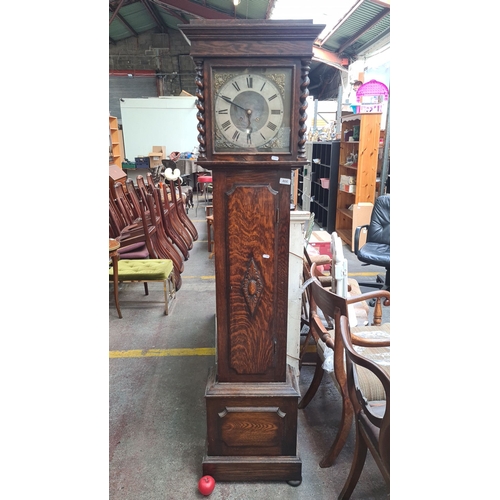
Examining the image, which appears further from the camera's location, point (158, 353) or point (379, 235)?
point (379, 235)

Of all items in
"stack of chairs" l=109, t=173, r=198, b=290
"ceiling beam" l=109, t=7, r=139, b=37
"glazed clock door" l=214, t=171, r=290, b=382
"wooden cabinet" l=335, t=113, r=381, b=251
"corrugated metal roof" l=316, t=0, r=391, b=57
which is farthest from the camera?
"ceiling beam" l=109, t=7, r=139, b=37

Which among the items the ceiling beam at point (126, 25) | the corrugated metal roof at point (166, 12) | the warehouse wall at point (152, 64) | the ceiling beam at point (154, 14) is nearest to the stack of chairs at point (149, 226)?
the corrugated metal roof at point (166, 12)

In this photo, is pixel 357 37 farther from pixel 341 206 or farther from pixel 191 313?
pixel 191 313

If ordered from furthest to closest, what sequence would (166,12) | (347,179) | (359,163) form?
(166,12), (347,179), (359,163)

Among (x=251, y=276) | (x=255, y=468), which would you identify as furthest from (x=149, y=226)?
(x=255, y=468)

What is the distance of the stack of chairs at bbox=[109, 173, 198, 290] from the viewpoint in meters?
3.62

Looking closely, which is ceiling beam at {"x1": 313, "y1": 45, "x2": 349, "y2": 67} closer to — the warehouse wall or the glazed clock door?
the warehouse wall

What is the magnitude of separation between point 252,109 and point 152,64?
12.4 meters

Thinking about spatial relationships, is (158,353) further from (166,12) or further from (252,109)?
(166,12)

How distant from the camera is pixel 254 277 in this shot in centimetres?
151

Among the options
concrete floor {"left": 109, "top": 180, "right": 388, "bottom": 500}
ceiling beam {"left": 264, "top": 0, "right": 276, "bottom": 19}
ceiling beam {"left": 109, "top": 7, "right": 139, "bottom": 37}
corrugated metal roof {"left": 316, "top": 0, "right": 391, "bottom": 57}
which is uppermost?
ceiling beam {"left": 109, "top": 7, "right": 139, "bottom": 37}

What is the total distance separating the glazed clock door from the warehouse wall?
463 inches

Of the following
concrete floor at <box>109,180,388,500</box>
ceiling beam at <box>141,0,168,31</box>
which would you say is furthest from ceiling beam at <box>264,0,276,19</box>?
concrete floor at <box>109,180,388,500</box>

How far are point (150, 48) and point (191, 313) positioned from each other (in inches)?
451
